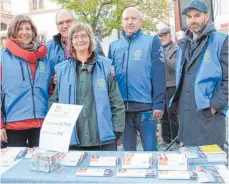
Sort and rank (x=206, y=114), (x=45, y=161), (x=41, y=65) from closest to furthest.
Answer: (x=45, y=161) < (x=206, y=114) < (x=41, y=65)

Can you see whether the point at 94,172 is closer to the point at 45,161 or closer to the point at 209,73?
the point at 45,161

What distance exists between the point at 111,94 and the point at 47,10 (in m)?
24.6

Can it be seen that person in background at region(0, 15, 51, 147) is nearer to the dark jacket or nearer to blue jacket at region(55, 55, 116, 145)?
blue jacket at region(55, 55, 116, 145)

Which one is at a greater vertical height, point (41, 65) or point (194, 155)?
point (41, 65)

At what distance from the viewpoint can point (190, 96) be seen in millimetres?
2467

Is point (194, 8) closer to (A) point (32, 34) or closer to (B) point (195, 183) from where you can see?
(A) point (32, 34)

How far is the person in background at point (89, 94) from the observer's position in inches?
88.9

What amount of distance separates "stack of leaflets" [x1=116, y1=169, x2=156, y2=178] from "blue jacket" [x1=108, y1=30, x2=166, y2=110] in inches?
56.0

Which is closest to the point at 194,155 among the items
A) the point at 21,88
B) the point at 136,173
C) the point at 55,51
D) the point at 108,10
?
the point at 136,173

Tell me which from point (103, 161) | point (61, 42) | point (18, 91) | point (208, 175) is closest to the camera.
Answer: point (208, 175)

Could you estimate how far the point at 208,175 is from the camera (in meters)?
1.53

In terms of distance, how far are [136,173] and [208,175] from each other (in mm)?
331

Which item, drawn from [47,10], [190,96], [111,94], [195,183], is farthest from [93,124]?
[47,10]

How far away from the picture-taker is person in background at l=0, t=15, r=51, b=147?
2.53 metres
